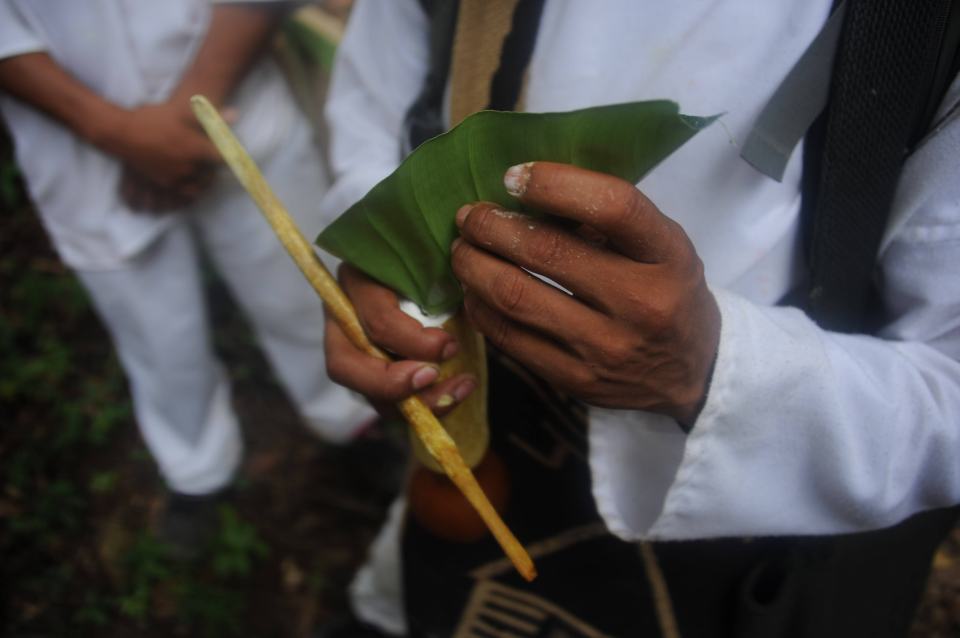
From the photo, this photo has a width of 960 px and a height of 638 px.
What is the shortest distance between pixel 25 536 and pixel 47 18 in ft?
4.21

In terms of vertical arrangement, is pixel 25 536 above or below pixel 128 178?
below

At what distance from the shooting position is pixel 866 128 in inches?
23.5

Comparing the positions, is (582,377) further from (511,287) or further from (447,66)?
(447,66)

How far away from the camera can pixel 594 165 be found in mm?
534

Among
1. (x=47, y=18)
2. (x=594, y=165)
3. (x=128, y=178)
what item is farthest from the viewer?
(x=128, y=178)

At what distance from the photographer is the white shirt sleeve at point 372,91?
0.88 m

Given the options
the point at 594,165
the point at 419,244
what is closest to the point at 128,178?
the point at 419,244

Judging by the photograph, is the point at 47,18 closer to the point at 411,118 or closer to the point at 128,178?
the point at 128,178

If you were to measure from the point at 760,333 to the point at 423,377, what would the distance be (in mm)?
291

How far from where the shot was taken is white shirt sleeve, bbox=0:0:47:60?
1.18m

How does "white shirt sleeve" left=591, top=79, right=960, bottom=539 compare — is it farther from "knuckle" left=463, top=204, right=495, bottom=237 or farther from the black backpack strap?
"knuckle" left=463, top=204, right=495, bottom=237

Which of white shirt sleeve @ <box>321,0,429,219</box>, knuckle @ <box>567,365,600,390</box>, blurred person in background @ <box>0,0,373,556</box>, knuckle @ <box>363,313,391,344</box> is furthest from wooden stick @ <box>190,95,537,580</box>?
blurred person in background @ <box>0,0,373,556</box>

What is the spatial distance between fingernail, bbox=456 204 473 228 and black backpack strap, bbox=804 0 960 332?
32 cm

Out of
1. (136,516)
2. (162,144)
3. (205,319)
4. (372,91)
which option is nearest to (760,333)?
(372,91)
